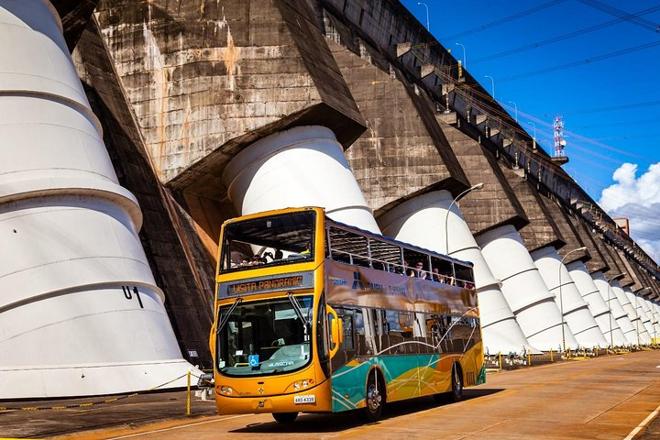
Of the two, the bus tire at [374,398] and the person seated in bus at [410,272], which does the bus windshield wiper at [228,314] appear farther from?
the person seated in bus at [410,272]

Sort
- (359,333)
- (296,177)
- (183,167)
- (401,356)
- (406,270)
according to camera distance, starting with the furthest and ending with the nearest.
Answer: (183,167)
(296,177)
(406,270)
(401,356)
(359,333)

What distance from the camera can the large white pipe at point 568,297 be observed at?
224ft

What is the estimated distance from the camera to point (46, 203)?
2075 cm

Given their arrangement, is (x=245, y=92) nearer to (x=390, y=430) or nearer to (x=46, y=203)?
(x=46, y=203)

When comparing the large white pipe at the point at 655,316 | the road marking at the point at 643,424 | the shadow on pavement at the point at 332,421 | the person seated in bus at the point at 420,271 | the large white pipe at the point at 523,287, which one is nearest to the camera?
the road marking at the point at 643,424

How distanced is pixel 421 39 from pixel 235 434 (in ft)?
177

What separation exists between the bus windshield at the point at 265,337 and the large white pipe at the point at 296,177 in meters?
17.3

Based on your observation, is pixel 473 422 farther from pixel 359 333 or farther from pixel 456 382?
pixel 456 382

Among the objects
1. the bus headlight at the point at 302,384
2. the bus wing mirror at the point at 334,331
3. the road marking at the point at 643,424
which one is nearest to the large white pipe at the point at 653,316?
the road marking at the point at 643,424

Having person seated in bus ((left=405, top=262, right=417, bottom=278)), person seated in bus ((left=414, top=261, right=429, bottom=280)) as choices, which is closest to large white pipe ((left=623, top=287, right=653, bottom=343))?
person seated in bus ((left=414, top=261, right=429, bottom=280))

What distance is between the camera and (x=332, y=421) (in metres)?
15.3

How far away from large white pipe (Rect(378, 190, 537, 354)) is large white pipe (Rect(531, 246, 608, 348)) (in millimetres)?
17788

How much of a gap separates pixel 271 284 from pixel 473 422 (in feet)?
13.9

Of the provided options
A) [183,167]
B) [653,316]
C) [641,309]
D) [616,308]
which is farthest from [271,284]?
[653,316]
